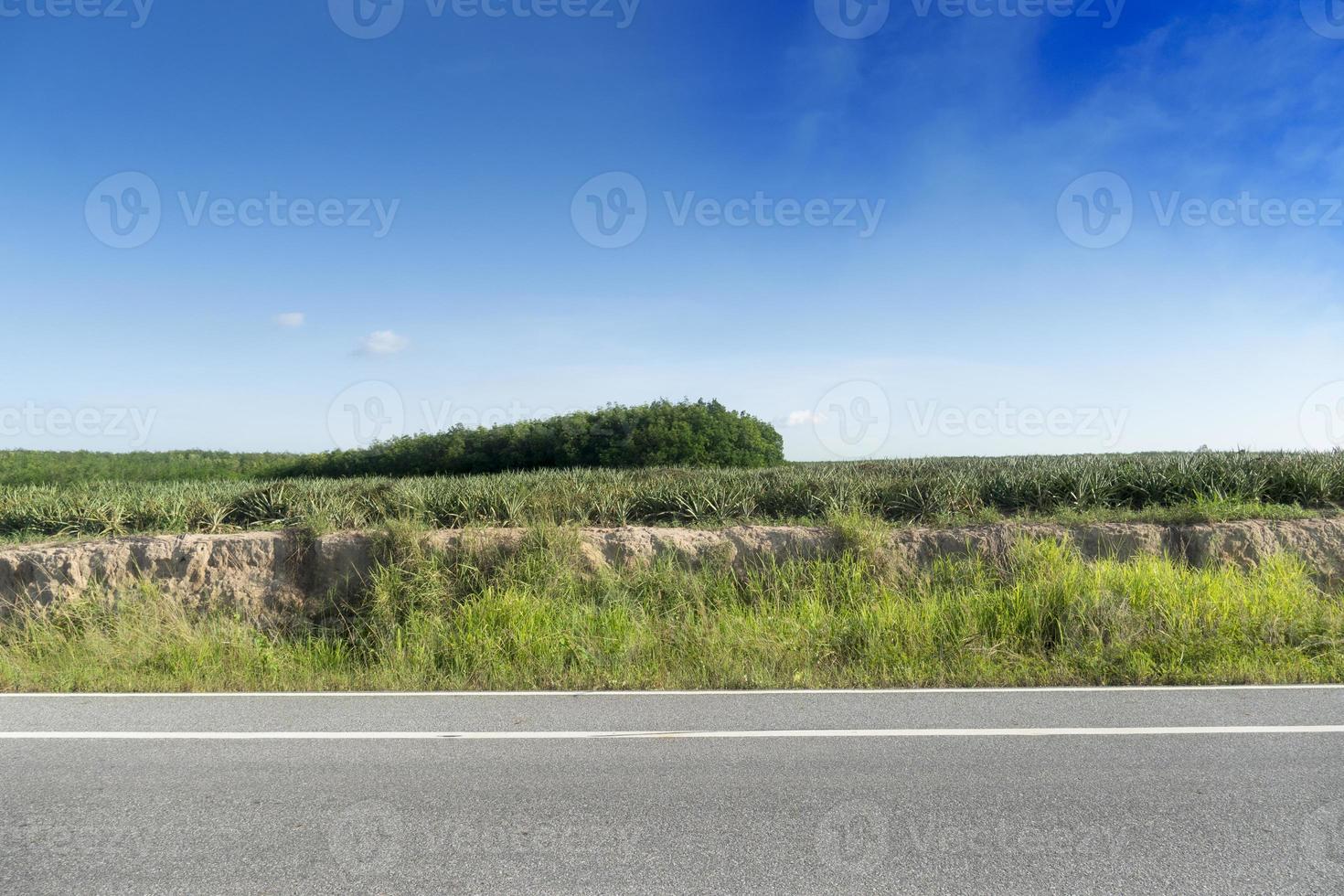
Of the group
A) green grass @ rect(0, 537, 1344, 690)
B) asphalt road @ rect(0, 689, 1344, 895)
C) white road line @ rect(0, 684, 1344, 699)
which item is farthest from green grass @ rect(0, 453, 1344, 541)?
asphalt road @ rect(0, 689, 1344, 895)

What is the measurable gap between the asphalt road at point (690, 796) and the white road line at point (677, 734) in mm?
26

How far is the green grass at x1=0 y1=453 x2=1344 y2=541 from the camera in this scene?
12.0m

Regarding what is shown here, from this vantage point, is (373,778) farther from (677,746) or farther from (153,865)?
(677,746)

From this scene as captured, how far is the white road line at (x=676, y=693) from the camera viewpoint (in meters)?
7.10

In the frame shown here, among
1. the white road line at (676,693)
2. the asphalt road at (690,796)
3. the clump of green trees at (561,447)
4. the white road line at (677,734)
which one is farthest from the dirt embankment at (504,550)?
the clump of green trees at (561,447)

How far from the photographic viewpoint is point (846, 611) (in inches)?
373

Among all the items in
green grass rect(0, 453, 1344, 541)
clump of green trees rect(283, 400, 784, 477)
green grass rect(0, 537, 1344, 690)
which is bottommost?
green grass rect(0, 537, 1344, 690)

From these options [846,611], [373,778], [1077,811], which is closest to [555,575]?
[846,611]

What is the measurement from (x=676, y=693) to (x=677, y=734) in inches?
53.8

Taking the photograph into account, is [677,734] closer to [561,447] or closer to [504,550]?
[504,550]

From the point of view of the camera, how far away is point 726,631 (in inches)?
348

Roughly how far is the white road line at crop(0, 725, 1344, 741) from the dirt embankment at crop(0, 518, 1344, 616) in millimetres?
4904

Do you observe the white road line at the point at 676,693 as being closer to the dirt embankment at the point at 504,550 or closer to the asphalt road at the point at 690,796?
the asphalt road at the point at 690,796

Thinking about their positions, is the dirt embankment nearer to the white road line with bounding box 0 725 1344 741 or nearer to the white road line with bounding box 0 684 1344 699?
the white road line with bounding box 0 684 1344 699
